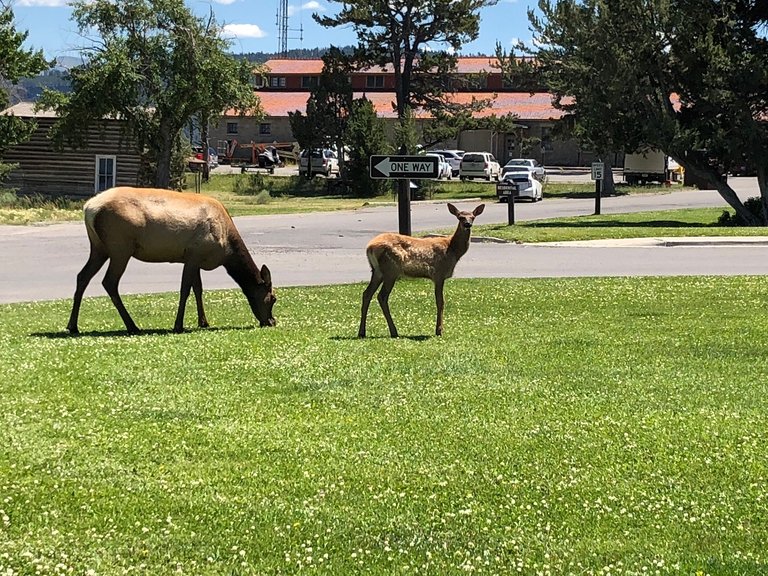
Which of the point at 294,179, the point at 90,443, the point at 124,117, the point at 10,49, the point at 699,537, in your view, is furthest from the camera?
the point at 294,179

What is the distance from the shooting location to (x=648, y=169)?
6756 cm

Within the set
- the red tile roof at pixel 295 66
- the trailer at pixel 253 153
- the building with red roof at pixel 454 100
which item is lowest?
the trailer at pixel 253 153

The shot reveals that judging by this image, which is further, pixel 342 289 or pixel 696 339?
pixel 342 289

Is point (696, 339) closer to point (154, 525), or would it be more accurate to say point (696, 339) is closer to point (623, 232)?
point (154, 525)

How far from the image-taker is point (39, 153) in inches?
1893

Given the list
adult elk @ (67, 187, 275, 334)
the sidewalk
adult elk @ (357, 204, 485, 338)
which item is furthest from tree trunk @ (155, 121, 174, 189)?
adult elk @ (357, 204, 485, 338)

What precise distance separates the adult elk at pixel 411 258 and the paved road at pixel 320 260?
756 centimetres

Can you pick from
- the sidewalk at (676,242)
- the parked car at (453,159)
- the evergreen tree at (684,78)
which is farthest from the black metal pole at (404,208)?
the parked car at (453,159)

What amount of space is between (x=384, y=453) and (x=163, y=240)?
→ 6763 millimetres

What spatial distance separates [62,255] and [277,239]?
7.37m

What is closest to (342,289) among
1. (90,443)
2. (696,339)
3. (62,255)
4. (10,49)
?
(696,339)

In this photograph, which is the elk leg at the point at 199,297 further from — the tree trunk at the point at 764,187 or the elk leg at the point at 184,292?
the tree trunk at the point at 764,187

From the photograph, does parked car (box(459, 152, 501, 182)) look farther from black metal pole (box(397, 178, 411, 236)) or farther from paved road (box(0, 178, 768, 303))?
black metal pole (box(397, 178, 411, 236))

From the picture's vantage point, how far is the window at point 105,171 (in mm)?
47625
